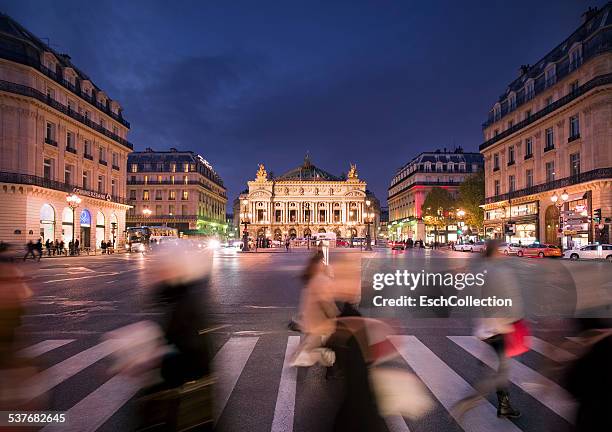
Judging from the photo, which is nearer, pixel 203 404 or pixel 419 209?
pixel 203 404

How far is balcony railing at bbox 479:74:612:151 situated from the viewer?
35.2m

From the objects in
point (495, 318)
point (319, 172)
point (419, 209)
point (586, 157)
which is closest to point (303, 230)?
point (319, 172)

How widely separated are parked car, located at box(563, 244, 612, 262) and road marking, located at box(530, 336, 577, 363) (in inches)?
1137

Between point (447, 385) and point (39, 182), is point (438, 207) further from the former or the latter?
point (447, 385)

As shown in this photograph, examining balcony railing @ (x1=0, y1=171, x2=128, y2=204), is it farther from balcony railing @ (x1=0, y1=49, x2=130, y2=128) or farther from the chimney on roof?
the chimney on roof

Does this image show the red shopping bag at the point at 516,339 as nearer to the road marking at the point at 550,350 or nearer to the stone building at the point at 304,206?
the road marking at the point at 550,350

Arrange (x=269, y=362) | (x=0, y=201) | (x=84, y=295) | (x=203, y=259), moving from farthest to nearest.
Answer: (x=0, y=201) < (x=84, y=295) < (x=269, y=362) < (x=203, y=259)

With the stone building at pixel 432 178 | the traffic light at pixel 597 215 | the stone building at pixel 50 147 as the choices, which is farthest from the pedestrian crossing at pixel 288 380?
the stone building at pixel 432 178

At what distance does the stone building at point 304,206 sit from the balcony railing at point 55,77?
76.9 m

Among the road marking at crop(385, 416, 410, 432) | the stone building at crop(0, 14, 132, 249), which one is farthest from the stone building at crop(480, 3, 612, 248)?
the stone building at crop(0, 14, 132, 249)

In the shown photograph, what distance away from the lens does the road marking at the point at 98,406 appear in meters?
4.16

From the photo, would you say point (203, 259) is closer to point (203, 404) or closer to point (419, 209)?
point (203, 404)

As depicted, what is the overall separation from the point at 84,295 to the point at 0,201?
2944 centimetres

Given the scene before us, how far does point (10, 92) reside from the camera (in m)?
36.4
